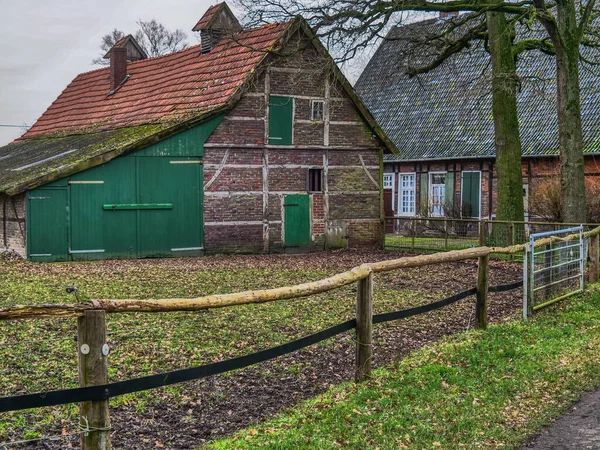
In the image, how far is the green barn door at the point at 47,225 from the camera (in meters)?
19.7

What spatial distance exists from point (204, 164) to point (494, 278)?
9065 millimetres

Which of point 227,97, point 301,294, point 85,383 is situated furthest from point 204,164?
point 85,383

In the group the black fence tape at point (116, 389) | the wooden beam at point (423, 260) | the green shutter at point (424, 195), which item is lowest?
the black fence tape at point (116, 389)

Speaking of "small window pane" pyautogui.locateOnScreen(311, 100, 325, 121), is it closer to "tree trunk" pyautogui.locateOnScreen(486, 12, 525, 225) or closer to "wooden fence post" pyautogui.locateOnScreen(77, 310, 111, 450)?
"tree trunk" pyautogui.locateOnScreen(486, 12, 525, 225)

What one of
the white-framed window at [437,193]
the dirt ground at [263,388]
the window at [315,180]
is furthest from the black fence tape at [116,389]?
the white-framed window at [437,193]

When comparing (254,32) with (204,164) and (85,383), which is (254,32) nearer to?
(204,164)

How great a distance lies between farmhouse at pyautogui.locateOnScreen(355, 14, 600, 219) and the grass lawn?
17.3 meters

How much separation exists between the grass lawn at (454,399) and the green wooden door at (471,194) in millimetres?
19382

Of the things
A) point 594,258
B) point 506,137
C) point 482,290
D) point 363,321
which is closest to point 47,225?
point 506,137

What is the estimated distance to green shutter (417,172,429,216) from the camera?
30.2m

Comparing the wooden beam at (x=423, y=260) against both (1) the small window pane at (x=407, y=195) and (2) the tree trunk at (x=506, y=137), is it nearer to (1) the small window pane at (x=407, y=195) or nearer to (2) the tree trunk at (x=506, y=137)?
(2) the tree trunk at (x=506, y=137)

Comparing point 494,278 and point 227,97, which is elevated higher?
point 227,97

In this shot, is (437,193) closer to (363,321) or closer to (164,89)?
(164,89)

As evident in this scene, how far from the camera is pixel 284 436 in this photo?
5789 mm
